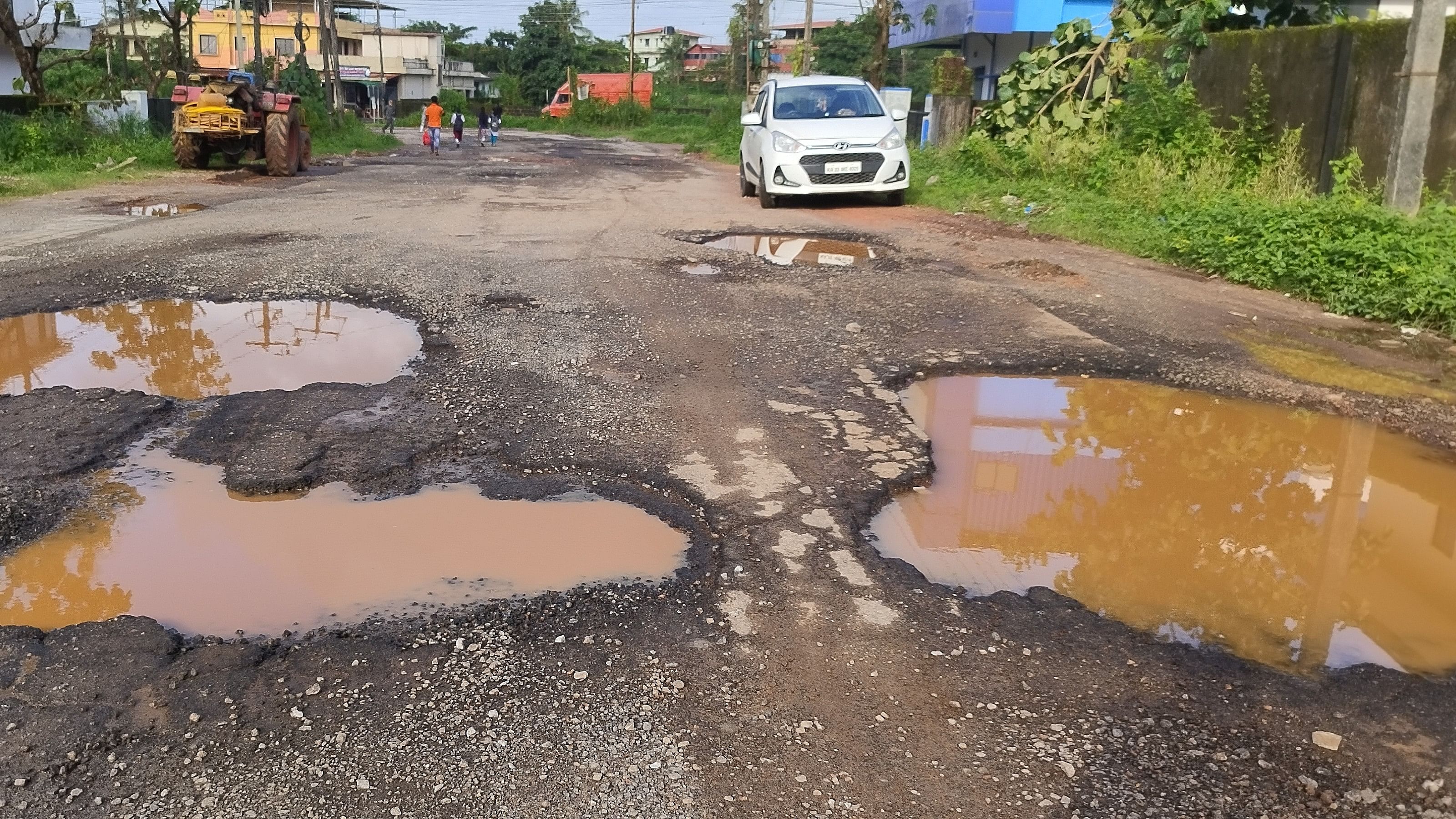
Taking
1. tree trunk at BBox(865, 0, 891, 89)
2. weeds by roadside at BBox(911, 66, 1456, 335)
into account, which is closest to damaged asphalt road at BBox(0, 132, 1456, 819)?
weeds by roadside at BBox(911, 66, 1456, 335)

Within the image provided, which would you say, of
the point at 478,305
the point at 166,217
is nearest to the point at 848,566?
the point at 478,305

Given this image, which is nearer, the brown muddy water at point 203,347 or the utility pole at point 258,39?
the brown muddy water at point 203,347

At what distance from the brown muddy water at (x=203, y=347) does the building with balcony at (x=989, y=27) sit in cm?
1900

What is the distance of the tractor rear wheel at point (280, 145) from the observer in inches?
718

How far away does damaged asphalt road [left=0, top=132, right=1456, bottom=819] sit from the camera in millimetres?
2627

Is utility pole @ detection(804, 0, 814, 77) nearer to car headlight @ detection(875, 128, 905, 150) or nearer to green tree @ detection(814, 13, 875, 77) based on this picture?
car headlight @ detection(875, 128, 905, 150)

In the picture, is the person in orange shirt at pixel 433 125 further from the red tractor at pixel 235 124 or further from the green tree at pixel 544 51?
the green tree at pixel 544 51

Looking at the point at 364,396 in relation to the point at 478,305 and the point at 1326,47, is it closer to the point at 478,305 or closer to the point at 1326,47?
the point at 478,305

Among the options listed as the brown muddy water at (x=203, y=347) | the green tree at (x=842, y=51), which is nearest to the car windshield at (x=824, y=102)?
the brown muddy water at (x=203, y=347)

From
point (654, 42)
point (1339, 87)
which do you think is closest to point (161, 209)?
point (1339, 87)

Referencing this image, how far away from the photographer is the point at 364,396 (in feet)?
18.1

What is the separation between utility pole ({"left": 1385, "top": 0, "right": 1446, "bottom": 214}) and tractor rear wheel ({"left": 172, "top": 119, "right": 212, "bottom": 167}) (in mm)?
16406

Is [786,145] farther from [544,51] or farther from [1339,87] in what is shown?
[544,51]

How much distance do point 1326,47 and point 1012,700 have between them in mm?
10502
